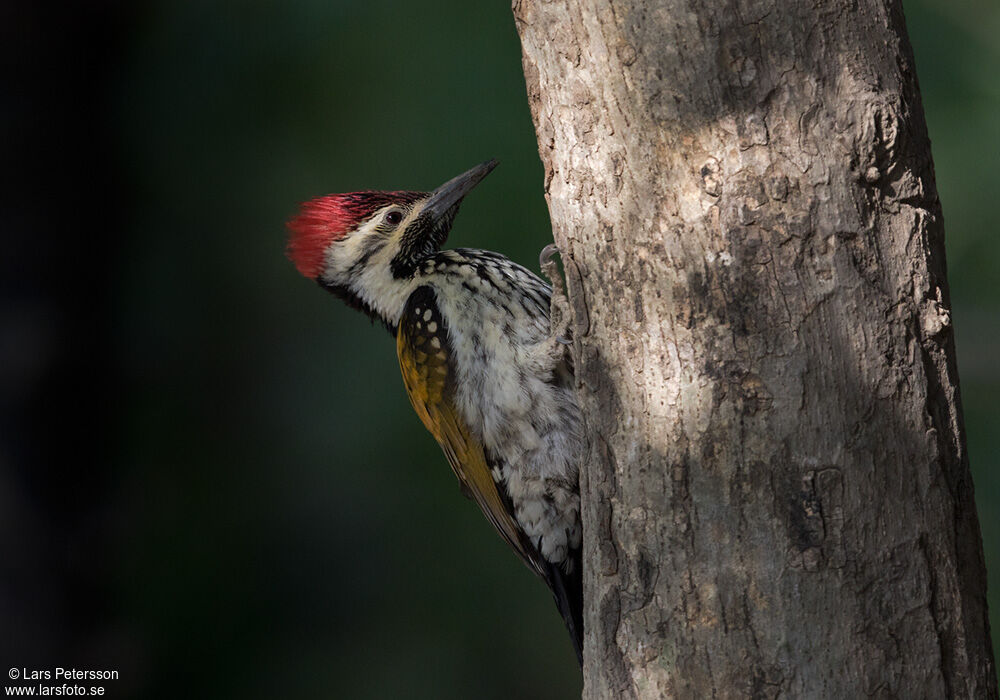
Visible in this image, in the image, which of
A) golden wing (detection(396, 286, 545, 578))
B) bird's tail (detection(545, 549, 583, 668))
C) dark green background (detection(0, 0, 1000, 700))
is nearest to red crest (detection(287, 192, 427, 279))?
golden wing (detection(396, 286, 545, 578))

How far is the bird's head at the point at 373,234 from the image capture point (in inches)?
111

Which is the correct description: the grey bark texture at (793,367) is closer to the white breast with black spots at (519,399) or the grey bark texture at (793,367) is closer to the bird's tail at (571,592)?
the white breast with black spots at (519,399)

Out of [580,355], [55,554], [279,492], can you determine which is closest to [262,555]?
[279,492]

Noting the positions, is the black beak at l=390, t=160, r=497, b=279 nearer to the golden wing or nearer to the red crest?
the red crest

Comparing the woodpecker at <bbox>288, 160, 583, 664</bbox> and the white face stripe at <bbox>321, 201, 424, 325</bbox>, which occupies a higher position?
the white face stripe at <bbox>321, 201, 424, 325</bbox>

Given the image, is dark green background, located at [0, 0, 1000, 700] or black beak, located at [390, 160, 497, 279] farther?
dark green background, located at [0, 0, 1000, 700]

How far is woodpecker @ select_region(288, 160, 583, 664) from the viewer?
7.70 ft

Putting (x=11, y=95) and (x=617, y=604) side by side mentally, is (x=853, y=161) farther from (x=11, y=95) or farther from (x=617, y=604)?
(x=11, y=95)

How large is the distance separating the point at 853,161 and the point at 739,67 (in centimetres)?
23

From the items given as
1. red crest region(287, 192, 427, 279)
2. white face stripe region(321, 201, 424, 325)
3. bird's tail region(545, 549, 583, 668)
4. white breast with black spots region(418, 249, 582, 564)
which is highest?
red crest region(287, 192, 427, 279)

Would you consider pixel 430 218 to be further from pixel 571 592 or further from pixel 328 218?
pixel 571 592

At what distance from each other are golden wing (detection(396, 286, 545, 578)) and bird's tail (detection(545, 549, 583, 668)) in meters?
0.05

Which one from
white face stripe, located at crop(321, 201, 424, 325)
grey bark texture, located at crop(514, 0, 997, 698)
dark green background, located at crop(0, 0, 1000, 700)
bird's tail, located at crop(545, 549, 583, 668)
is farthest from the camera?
dark green background, located at crop(0, 0, 1000, 700)

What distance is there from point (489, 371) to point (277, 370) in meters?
2.94
